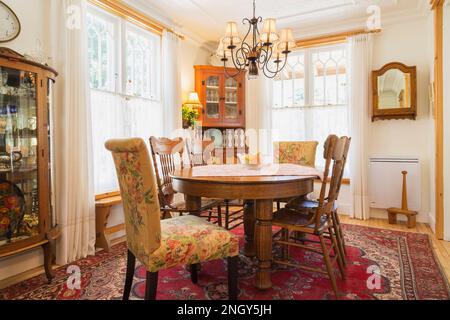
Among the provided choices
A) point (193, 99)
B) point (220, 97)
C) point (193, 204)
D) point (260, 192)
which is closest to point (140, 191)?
point (260, 192)

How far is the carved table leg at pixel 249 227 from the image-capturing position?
8.21ft

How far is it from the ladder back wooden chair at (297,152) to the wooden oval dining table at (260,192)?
1245mm

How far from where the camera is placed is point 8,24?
216 cm

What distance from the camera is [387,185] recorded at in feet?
12.3

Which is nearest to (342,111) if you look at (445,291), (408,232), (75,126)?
(408,232)

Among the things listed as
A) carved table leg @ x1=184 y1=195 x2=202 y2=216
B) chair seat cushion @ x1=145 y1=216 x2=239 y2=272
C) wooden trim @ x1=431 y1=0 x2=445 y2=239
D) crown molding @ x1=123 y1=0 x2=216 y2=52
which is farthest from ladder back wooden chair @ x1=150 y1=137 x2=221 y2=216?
wooden trim @ x1=431 y1=0 x2=445 y2=239

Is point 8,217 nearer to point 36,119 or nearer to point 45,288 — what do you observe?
point 45,288

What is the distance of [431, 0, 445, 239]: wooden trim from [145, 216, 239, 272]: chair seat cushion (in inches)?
101

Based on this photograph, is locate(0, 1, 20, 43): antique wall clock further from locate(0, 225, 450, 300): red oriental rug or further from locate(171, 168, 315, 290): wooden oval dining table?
locate(0, 225, 450, 300): red oriental rug

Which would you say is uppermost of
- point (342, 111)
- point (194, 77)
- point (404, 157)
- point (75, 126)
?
point (194, 77)

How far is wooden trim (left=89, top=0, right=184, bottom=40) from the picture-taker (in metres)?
→ 3.01

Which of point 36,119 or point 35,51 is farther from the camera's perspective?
point 35,51

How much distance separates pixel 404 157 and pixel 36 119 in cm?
404

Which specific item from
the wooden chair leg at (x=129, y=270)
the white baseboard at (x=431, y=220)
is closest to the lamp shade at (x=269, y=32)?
the wooden chair leg at (x=129, y=270)
